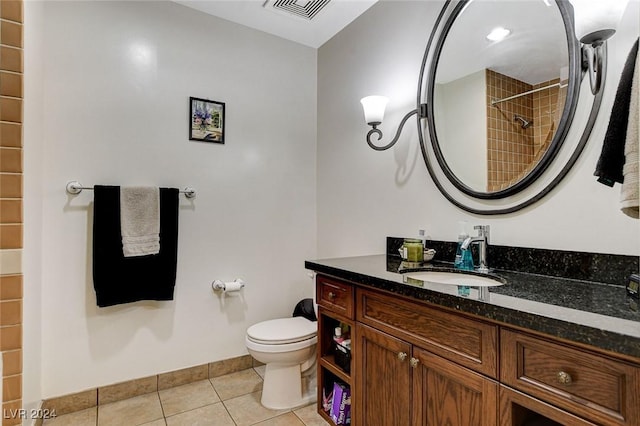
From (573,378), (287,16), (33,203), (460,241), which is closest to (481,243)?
(460,241)

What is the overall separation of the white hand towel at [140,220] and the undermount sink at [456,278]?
59.5 inches

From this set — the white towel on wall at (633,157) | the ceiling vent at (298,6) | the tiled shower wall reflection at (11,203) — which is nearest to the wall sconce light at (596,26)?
the white towel on wall at (633,157)

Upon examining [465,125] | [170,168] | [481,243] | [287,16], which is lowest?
[481,243]

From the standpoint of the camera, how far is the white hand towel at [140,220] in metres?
1.97

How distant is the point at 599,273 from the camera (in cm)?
117

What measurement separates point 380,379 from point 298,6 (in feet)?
7.45

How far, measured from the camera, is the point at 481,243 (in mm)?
1491

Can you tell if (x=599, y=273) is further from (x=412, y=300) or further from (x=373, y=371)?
(x=373, y=371)

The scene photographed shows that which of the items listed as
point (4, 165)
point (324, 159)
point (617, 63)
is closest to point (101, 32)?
point (4, 165)

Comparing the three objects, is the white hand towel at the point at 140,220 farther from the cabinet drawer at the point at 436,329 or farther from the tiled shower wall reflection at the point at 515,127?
the tiled shower wall reflection at the point at 515,127

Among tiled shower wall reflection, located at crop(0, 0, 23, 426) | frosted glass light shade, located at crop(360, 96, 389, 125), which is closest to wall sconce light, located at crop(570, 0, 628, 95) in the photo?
frosted glass light shade, located at crop(360, 96, 389, 125)

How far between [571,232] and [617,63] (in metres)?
0.60

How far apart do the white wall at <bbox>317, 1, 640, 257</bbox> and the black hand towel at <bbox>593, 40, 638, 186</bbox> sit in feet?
0.78

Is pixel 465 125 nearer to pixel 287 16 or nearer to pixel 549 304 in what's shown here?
pixel 549 304
